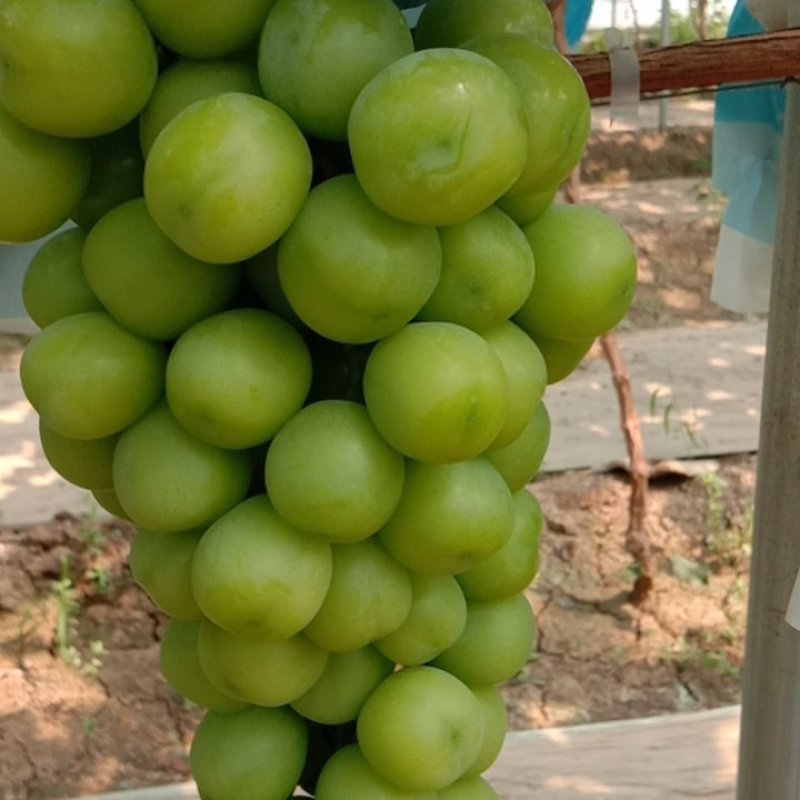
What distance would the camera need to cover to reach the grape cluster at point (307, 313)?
0.62m

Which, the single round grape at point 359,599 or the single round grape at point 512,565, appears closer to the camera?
the single round grape at point 359,599

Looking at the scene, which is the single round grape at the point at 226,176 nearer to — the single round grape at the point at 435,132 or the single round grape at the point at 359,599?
the single round grape at the point at 435,132

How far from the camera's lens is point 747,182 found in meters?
1.76

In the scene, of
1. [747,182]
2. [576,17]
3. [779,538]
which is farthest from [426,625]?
[576,17]

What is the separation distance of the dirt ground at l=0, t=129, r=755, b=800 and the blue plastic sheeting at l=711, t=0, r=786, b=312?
137 centimetres

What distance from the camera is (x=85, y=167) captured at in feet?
2.35

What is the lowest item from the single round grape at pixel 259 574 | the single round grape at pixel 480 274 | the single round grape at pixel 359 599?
the single round grape at pixel 359 599

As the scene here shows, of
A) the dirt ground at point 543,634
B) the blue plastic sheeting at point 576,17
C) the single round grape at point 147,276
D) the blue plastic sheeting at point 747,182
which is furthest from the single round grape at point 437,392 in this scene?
the dirt ground at point 543,634

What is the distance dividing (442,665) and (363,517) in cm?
20

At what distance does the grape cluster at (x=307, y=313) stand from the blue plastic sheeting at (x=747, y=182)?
1061 millimetres

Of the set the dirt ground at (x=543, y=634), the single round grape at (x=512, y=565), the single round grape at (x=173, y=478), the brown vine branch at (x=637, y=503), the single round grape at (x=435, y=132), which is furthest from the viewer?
the brown vine branch at (x=637, y=503)

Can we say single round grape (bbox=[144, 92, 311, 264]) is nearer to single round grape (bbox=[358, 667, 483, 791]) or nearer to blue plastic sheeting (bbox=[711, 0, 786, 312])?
single round grape (bbox=[358, 667, 483, 791])

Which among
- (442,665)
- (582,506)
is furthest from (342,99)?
(582,506)

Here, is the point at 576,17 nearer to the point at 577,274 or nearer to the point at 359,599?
the point at 577,274
